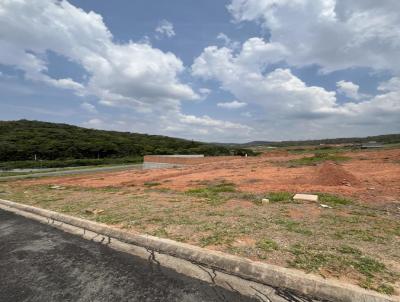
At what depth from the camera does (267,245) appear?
4.40 m

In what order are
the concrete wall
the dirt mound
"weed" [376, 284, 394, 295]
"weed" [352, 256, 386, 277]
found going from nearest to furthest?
"weed" [376, 284, 394, 295] < "weed" [352, 256, 386, 277] < the dirt mound < the concrete wall

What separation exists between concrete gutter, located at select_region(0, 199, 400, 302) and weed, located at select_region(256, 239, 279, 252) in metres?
0.57

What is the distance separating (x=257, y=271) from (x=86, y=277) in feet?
7.53

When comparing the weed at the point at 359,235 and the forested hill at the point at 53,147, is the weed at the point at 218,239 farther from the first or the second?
the forested hill at the point at 53,147

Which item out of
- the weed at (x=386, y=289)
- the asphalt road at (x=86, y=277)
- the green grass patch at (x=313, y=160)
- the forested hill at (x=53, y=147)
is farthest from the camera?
the forested hill at (x=53, y=147)

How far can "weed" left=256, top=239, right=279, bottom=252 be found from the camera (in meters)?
4.24

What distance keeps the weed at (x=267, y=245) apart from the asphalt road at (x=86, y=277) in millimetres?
1257

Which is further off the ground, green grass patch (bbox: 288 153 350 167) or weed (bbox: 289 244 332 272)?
weed (bbox: 289 244 332 272)

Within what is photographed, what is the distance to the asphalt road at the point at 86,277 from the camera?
125 inches

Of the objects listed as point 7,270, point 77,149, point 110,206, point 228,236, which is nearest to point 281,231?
point 228,236

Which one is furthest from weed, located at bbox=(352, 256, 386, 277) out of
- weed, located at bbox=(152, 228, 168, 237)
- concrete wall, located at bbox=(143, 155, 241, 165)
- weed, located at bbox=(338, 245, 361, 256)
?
concrete wall, located at bbox=(143, 155, 241, 165)

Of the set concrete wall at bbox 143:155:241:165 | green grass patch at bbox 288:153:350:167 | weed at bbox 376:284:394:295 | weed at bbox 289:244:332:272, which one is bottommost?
concrete wall at bbox 143:155:241:165

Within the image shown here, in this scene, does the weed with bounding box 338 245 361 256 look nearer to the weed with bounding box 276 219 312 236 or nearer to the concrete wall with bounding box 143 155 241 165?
the weed with bounding box 276 219 312 236

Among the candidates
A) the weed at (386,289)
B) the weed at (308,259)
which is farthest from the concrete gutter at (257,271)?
the weed at (308,259)
